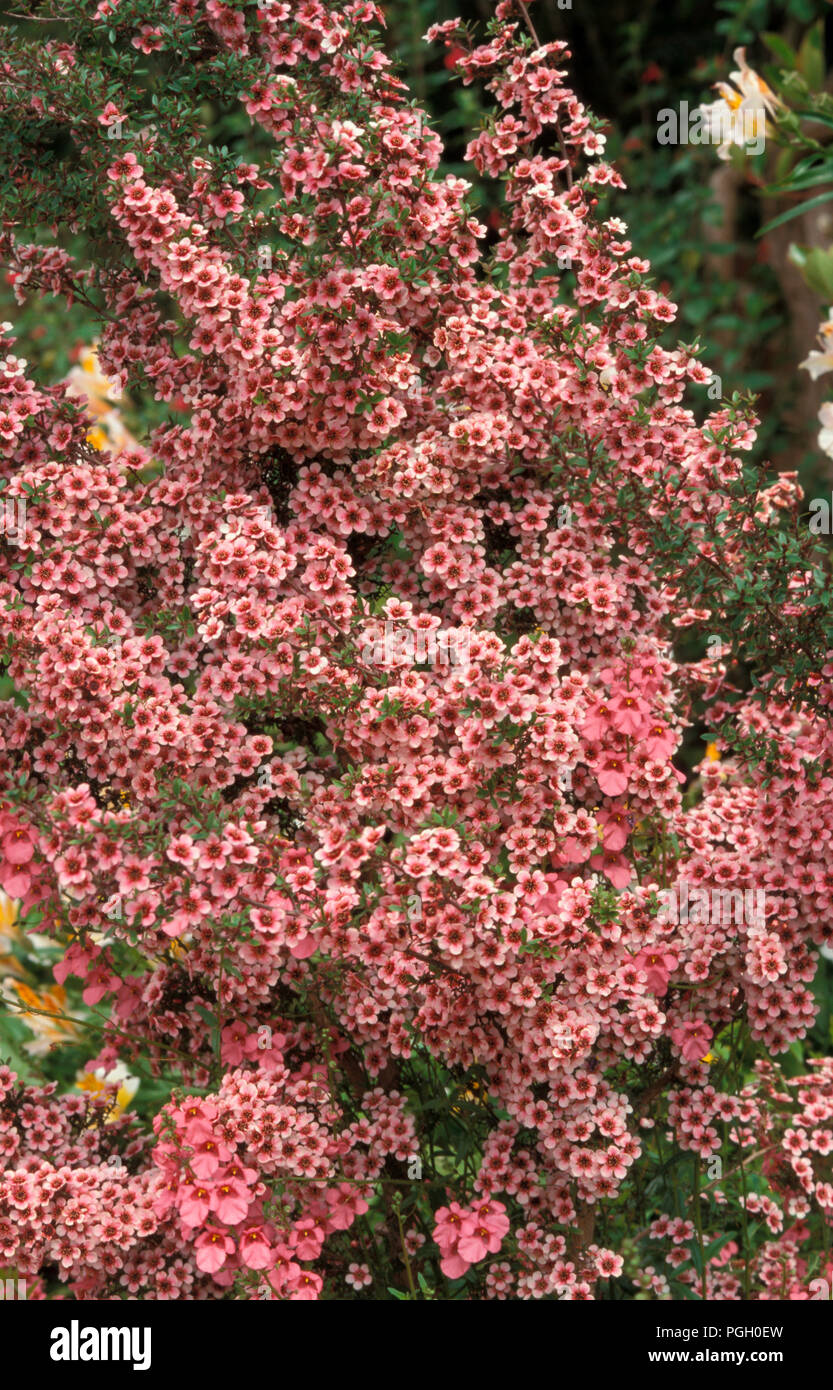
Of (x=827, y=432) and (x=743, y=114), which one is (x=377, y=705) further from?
(x=743, y=114)

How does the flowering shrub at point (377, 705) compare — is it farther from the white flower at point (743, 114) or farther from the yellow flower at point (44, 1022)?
the yellow flower at point (44, 1022)

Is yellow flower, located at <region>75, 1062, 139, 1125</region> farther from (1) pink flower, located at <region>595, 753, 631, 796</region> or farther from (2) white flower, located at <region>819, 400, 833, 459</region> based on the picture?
(2) white flower, located at <region>819, 400, 833, 459</region>

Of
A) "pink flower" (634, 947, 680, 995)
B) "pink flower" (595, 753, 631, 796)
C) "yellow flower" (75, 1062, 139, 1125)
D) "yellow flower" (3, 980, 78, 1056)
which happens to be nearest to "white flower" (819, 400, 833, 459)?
"pink flower" (595, 753, 631, 796)

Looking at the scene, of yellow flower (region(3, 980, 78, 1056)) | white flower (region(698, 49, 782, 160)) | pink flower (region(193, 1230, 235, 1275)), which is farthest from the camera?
yellow flower (region(3, 980, 78, 1056))

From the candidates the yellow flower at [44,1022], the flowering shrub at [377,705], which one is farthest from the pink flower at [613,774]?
the yellow flower at [44,1022]

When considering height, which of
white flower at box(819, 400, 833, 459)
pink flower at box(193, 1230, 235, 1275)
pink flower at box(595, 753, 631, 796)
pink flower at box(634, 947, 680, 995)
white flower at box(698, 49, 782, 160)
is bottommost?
pink flower at box(193, 1230, 235, 1275)

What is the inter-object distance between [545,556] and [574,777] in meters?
0.35

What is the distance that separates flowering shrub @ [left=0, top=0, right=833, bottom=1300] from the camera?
6.54 feet

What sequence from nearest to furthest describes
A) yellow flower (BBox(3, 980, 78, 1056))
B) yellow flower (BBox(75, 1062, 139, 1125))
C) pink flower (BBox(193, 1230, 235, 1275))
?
pink flower (BBox(193, 1230, 235, 1275)), yellow flower (BBox(75, 1062, 139, 1125)), yellow flower (BBox(3, 980, 78, 1056))

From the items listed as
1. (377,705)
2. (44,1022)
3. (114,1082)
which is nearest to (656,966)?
(377,705)

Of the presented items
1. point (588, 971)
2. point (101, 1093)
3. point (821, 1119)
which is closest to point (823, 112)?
point (588, 971)

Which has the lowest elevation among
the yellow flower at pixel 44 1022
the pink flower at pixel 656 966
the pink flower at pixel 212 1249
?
the pink flower at pixel 212 1249

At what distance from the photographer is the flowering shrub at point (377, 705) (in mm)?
1994

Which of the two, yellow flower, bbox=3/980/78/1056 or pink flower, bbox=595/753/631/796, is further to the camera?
yellow flower, bbox=3/980/78/1056
